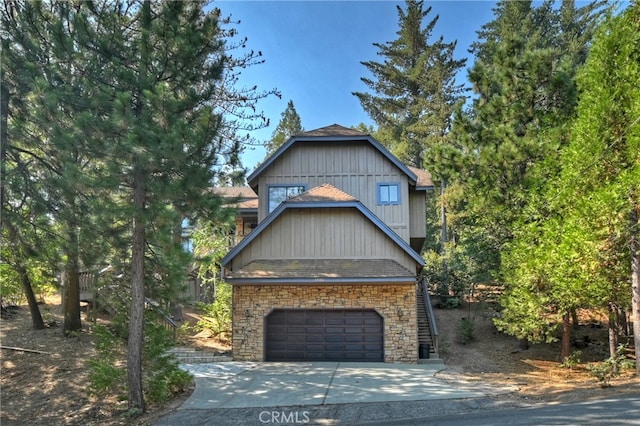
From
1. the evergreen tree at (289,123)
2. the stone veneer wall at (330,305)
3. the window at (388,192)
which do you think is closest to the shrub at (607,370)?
the stone veneer wall at (330,305)

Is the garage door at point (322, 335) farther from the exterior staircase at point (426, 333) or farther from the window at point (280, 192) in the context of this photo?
the window at point (280, 192)

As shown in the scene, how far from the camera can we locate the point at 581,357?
1294 centimetres

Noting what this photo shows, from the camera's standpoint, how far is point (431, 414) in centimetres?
737

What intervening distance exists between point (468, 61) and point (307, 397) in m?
28.6

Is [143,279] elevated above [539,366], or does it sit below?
above

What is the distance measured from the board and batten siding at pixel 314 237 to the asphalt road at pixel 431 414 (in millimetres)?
5944

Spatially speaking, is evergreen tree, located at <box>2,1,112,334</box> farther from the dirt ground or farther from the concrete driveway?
the concrete driveway

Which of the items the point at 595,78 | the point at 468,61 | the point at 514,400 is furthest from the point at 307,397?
the point at 468,61

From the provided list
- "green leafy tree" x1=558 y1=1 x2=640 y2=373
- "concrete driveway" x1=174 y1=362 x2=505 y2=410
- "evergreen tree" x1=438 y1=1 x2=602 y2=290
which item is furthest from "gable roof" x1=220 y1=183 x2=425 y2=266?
"green leafy tree" x1=558 y1=1 x2=640 y2=373

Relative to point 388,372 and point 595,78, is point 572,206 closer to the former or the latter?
point 595,78

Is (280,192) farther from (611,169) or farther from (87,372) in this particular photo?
(611,169)

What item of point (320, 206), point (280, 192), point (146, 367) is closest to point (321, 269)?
point (320, 206)

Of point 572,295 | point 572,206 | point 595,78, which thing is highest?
point 595,78

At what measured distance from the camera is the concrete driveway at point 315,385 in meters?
8.45
